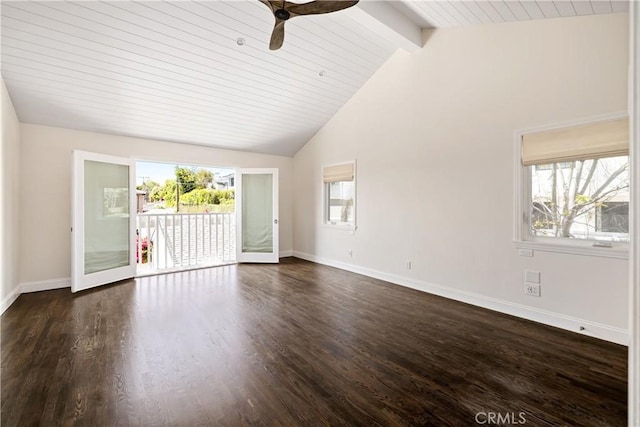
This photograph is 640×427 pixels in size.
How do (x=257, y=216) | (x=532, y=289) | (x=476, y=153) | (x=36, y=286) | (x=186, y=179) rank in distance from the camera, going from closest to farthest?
(x=532, y=289)
(x=476, y=153)
(x=36, y=286)
(x=257, y=216)
(x=186, y=179)

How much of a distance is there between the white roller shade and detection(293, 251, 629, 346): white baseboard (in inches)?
61.0

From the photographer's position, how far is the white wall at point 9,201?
339cm

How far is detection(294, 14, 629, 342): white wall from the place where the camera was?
283 centimetres

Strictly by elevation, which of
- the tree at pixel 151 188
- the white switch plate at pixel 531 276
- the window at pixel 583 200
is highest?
the tree at pixel 151 188

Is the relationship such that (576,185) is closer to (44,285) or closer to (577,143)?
(577,143)

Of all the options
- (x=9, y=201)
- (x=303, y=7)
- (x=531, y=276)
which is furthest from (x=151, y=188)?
(x=531, y=276)

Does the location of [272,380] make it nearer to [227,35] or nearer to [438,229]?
[438,229]

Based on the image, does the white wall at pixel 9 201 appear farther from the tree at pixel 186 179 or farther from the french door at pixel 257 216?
the tree at pixel 186 179

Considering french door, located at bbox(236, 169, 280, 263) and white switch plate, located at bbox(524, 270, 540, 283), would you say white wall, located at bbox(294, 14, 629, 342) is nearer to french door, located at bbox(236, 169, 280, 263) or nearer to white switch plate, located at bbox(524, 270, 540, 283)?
white switch plate, located at bbox(524, 270, 540, 283)

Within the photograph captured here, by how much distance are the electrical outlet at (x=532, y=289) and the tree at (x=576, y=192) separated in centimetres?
57

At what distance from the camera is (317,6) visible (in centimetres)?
245

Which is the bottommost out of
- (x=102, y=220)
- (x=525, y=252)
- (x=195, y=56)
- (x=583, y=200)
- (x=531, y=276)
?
(x=531, y=276)

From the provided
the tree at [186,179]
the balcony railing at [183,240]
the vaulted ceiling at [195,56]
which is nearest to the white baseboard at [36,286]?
the balcony railing at [183,240]

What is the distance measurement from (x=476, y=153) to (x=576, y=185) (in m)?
1.01
